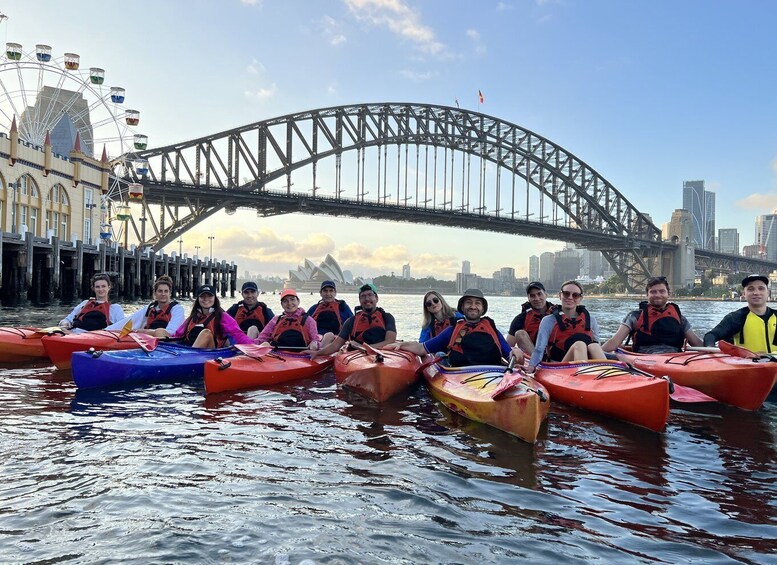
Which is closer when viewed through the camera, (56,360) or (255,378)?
(255,378)

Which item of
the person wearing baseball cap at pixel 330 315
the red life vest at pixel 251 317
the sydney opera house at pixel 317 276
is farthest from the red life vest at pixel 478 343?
the sydney opera house at pixel 317 276

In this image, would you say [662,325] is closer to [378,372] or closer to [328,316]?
[378,372]

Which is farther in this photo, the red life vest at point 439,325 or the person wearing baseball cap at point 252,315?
the person wearing baseball cap at point 252,315

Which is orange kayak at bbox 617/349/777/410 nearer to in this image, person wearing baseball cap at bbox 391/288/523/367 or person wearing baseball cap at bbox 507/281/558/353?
person wearing baseball cap at bbox 507/281/558/353

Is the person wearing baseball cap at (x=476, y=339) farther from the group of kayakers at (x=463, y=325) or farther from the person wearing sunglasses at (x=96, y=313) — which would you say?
the person wearing sunglasses at (x=96, y=313)

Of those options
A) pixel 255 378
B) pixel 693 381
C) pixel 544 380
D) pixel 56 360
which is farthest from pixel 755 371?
pixel 56 360

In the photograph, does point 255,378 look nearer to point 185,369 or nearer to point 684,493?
point 185,369

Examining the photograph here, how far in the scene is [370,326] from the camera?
28.1ft

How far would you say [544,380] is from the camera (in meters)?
6.77

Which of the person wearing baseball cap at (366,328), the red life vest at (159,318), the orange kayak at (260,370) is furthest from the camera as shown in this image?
the red life vest at (159,318)

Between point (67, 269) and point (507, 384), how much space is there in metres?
32.1

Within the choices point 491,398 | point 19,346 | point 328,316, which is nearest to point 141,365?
point 19,346

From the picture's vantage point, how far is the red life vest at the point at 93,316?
→ 9.13 m

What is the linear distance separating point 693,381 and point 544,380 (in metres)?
1.62
